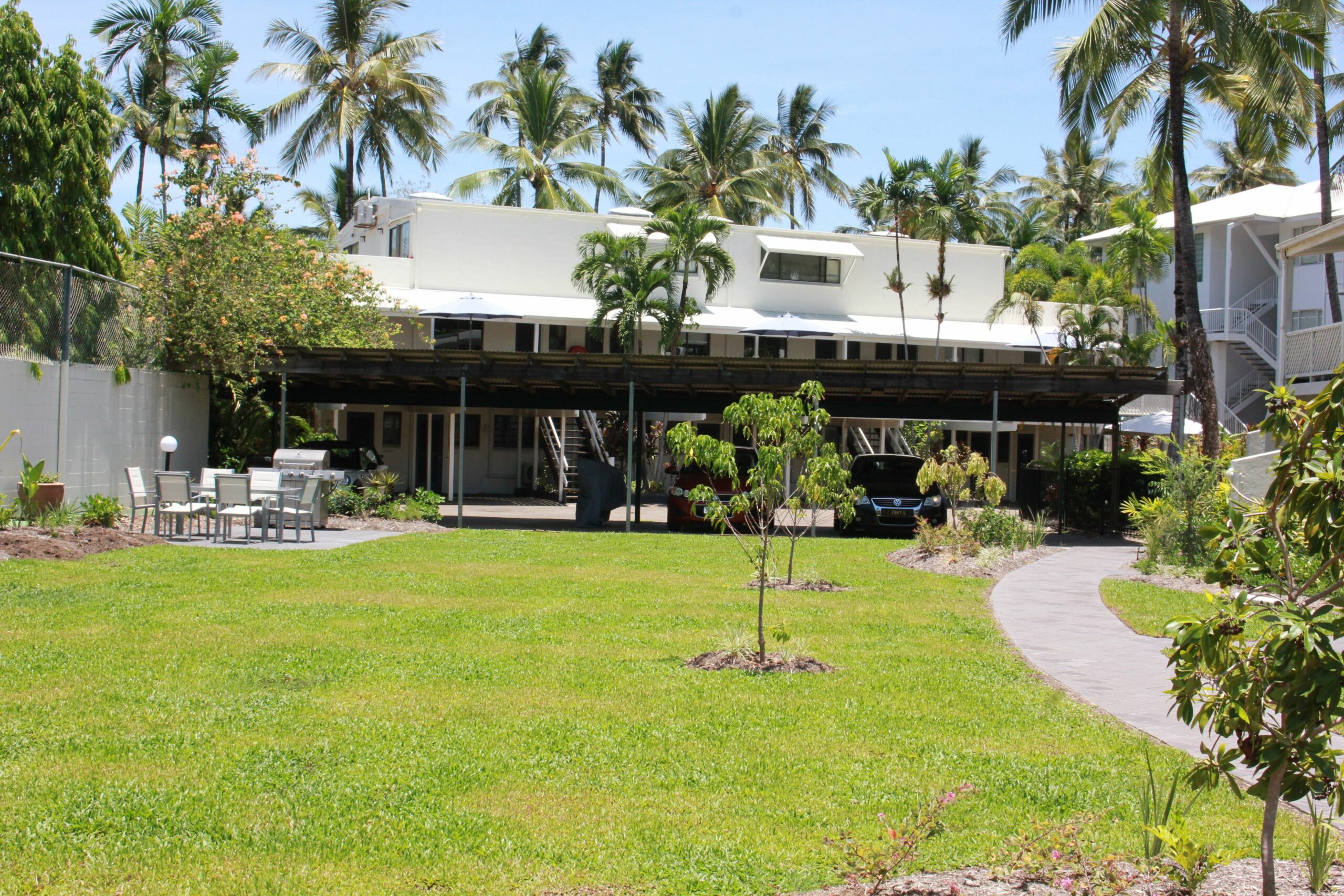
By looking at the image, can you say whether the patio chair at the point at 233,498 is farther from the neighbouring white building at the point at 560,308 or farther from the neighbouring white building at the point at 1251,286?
the neighbouring white building at the point at 1251,286

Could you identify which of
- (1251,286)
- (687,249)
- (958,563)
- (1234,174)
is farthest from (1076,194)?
(958,563)

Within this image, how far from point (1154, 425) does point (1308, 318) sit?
7297 millimetres

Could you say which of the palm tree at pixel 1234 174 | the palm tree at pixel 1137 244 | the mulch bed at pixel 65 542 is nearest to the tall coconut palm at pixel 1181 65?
the palm tree at pixel 1137 244

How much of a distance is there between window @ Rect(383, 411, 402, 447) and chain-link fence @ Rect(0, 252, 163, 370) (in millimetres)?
14321

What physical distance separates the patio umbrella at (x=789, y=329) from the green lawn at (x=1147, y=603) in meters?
18.3

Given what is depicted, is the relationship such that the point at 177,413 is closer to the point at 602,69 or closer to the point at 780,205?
the point at 780,205

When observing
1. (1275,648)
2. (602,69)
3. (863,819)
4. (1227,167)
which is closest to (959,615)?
(863,819)

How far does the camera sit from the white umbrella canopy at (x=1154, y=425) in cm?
3197

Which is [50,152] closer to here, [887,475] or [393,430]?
[393,430]

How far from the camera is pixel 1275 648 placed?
11.4 feet

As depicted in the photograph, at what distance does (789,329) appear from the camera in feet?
107

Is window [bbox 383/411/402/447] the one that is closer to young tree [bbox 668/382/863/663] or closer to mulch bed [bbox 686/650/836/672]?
young tree [bbox 668/382/863/663]

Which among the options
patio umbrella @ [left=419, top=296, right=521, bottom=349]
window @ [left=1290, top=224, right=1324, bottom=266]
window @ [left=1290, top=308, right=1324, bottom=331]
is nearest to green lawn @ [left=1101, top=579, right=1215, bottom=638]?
patio umbrella @ [left=419, top=296, right=521, bottom=349]

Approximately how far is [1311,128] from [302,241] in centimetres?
2416
